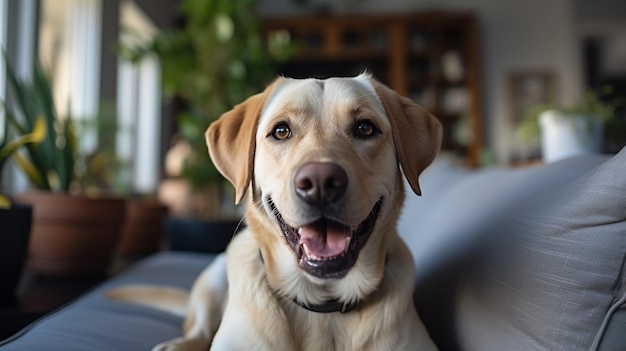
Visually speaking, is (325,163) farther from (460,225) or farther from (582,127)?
(582,127)

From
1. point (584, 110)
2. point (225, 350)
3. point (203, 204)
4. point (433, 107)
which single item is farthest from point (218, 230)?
point (433, 107)

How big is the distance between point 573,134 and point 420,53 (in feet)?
13.9

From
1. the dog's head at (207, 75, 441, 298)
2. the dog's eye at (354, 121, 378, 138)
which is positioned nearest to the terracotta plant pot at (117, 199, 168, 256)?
the dog's head at (207, 75, 441, 298)

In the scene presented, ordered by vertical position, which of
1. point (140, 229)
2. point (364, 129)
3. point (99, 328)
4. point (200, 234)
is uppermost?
point (364, 129)

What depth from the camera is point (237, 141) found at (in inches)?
38.8

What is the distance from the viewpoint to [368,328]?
2.84 feet

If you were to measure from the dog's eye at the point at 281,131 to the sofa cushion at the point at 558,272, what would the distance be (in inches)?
17.8

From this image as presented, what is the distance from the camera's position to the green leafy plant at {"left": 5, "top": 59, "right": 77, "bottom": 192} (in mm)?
1456

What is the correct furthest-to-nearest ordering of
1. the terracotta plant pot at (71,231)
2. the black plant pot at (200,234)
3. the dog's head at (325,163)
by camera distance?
1. the black plant pot at (200,234)
2. the terracotta plant pot at (71,231)
3. the dog's head at (325,163)

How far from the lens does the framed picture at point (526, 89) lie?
221 inches

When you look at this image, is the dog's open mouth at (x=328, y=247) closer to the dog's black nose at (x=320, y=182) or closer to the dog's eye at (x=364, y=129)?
the dog's black nose at (x=320, y=182)

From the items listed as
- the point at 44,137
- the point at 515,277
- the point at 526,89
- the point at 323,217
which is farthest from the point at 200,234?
the point at 526,89

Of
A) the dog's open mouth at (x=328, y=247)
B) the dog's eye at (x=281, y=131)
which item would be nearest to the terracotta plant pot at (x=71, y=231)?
the dog's eye at (x=281, y=131)

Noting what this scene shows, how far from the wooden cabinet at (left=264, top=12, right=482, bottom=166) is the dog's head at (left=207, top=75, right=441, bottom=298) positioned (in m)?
4.53
